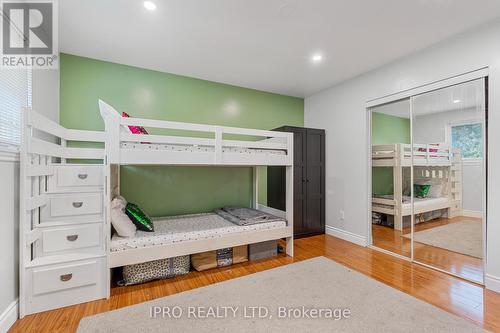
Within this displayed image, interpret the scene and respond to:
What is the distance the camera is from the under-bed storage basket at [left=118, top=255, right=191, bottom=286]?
2188mm

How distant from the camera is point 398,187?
123 inches

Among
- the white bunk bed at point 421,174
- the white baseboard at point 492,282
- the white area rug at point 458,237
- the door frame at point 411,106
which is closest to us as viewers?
the white baseboard at point 492,282

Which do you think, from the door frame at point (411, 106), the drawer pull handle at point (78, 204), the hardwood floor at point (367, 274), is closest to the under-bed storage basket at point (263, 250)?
the hardwood floor at point (367, 274)

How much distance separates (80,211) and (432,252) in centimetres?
385

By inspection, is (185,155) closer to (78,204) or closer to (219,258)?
(78,204)

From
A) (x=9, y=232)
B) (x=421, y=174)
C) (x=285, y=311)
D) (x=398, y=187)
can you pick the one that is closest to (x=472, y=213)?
(x=421, y=174)

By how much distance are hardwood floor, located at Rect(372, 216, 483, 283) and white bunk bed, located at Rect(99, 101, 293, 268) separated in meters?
1.46

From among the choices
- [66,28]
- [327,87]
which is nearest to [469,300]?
[327,87]

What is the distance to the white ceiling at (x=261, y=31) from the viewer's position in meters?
1.94

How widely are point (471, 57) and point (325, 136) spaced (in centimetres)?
201

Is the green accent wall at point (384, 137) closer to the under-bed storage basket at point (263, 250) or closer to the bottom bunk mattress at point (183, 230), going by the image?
the bottom bunk mattress at point (183, 230)

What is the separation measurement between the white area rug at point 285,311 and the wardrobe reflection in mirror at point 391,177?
1263mm

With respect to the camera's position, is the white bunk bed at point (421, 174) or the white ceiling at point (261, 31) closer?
the white ceiling at point (261, 31)

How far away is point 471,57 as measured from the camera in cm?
225
